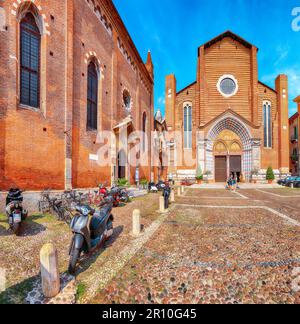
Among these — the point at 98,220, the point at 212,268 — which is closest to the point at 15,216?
the point at 98,220

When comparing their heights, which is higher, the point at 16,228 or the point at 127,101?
the point at 127,101

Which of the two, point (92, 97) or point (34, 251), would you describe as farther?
point (92, 97)

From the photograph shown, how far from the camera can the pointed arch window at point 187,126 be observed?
92.7ft

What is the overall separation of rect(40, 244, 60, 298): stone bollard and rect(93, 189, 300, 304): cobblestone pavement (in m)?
0.61

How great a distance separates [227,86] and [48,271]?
32.0 meters

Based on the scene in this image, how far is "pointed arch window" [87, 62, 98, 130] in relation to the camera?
11267mm

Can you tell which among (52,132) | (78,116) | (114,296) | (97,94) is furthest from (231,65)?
→ (114,296)

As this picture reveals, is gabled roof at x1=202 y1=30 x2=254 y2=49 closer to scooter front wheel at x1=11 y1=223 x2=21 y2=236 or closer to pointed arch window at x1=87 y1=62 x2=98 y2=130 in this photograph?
pointed arch window at x1=87 y1=62 x2=98 y2=130

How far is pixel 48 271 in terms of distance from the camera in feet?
7.72

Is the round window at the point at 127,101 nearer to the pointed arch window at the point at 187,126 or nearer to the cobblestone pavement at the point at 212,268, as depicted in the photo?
the cobblestone pavement at the point at 212,268

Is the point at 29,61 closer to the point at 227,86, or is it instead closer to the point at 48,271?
the point at 48,271

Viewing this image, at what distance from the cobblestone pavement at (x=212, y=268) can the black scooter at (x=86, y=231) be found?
0.75m

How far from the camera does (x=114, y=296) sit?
241 centimetres
